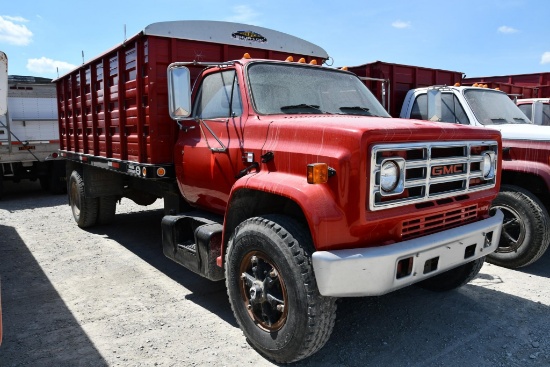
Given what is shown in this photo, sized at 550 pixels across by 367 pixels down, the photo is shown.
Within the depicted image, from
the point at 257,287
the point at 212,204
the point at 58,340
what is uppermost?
the point at 212,204

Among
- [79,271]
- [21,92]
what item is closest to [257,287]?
[79,271]

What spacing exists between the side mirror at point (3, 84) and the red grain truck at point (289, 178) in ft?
3.88

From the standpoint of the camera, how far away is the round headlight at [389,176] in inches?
110

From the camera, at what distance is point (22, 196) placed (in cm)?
1132

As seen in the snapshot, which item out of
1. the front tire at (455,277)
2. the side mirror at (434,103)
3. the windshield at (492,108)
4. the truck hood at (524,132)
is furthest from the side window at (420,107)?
the front tire at (455,277)

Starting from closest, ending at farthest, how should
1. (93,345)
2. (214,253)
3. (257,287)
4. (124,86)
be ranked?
(257,287) < (93,345) < (214,253) < (124,86)

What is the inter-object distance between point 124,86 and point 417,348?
411cm

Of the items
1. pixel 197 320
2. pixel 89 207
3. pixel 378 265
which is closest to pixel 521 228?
pixel 378 265

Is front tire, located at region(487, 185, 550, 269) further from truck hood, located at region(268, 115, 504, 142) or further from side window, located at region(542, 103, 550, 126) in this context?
side window, located at region(542, 103, 550, 126)

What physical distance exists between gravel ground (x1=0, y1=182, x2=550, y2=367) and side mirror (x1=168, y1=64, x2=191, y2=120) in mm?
1788

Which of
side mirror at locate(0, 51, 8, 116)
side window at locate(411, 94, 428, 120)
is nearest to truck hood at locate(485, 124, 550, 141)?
side window at locate(411, 94, 428, 120)

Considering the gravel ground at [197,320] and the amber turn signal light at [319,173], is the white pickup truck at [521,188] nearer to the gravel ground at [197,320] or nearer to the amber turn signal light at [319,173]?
the gravel ground at [197,320]

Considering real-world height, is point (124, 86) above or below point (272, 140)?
above

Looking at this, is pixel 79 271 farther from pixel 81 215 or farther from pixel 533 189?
pixel 533 189
